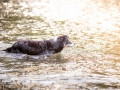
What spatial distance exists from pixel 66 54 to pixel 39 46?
107cm

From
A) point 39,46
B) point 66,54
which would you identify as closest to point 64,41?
point 66,54

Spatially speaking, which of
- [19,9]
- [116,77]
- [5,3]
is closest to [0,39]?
[116,77]

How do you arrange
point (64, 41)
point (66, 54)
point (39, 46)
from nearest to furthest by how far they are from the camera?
point (39, 46) → point (66, 54) → point (64, 41)

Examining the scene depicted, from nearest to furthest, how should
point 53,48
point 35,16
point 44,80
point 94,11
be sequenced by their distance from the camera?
point 44,80
point 53,48
point 35,16
point 94,11

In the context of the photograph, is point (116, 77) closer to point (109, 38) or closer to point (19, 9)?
point (109, 38)

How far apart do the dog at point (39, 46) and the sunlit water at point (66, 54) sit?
24 cm

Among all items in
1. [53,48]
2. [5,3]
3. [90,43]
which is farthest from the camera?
A: [5,3]

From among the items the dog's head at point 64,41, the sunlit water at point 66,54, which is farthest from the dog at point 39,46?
the sunlit water at point 66,54

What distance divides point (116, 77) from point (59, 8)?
1401cm

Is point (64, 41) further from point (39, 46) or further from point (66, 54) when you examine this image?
point (39, 46)

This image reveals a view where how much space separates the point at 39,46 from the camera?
12.6 meters

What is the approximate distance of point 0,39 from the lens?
46.6 ft

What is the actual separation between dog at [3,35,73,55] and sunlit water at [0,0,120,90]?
0.78 feet

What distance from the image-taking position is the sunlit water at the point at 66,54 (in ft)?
32.1
